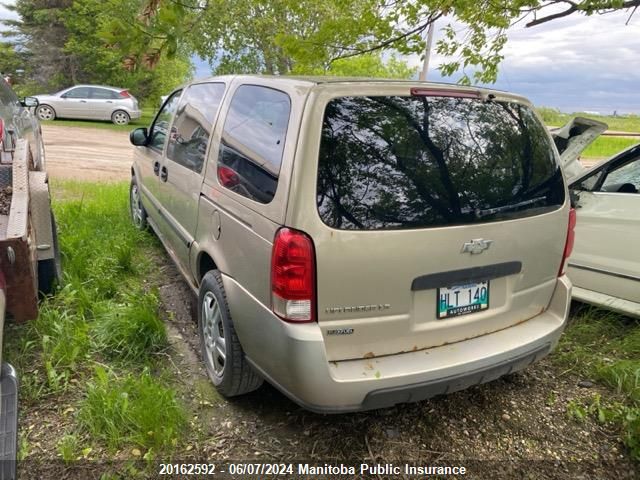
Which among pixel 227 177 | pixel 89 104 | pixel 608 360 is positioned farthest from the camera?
pixel 89 104

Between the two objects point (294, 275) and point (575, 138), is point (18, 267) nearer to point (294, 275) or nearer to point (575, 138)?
point (294, 275)

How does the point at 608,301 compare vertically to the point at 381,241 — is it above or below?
below

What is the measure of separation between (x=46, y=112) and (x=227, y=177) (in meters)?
18.9

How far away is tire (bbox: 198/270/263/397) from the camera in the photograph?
2.66 metres

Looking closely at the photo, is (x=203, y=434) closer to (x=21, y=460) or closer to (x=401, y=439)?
(x=21, y=460)

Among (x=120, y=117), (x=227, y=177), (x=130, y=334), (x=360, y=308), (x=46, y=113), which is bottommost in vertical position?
(x=130, y=334)

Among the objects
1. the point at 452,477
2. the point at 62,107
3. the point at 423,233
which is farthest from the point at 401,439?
the point at 62,107

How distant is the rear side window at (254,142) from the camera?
2354 mm

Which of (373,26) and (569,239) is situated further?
(373,26)

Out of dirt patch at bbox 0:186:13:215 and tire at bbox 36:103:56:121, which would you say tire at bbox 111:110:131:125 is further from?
dirt patch at bbox 0:186:13:215

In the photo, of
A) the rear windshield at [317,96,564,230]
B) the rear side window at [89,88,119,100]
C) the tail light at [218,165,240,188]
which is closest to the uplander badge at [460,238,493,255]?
the rear windshield at [317,96,564,230]

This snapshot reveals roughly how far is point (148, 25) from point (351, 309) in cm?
214

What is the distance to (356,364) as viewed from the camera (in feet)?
7.32

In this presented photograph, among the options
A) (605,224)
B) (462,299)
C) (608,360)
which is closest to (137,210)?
(462,299)
